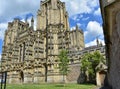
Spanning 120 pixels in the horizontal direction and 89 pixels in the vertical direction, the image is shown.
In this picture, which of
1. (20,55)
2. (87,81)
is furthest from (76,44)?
(87,81)

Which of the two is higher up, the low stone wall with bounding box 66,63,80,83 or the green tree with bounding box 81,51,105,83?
the green tree with bounding box 81,51,105,83

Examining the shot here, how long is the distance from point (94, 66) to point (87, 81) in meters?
8.45

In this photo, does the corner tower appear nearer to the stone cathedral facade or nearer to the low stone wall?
the stone cathedral facade

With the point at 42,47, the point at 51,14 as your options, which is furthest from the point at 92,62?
the point at 51,14

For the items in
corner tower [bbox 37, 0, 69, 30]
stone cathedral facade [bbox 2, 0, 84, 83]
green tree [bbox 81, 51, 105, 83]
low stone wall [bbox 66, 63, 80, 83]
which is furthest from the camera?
corner tower [bbox 37, 0, 69, 30]

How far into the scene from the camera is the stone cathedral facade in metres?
73.9

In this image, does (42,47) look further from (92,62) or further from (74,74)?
(92,62)

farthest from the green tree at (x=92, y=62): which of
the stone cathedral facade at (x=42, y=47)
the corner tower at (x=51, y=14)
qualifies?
the corner tower at (x=51, y=14)

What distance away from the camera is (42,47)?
80188 mm

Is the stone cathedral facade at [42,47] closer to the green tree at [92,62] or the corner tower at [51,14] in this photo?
the corner tower at [51,14]

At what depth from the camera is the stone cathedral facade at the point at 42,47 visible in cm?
7394

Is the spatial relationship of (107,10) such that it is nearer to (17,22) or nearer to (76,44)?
(76,44)

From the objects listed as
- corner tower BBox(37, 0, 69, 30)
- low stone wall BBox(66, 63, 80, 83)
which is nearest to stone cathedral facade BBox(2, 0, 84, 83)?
corner tower BBox(37, 0, 69, 30)

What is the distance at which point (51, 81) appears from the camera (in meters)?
69.2
